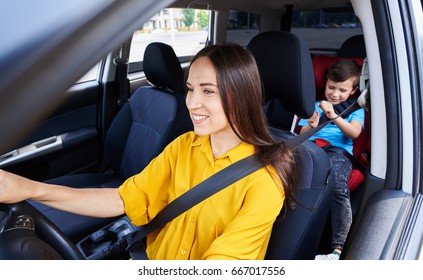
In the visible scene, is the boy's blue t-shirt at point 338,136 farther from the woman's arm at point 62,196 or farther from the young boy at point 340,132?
the woman's arm at point 62,196

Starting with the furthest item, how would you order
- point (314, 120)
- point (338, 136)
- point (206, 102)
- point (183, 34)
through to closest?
1. point (183, 34)
2. point (338, 136)
3. point (314, 120)
4. point (206, 102)

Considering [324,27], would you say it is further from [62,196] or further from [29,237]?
[29,237]

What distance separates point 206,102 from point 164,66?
1045 mm

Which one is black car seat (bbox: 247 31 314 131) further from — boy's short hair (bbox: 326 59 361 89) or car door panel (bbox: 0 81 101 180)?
car door panel (bbox: 0 81 101 180)

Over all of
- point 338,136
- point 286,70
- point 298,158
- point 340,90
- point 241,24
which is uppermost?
point 241,24

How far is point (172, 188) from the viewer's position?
1215 mm

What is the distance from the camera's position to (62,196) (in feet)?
3.57

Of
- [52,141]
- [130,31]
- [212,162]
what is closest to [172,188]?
[212,162]

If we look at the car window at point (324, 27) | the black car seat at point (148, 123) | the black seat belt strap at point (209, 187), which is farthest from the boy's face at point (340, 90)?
the car window at point (324, 27)

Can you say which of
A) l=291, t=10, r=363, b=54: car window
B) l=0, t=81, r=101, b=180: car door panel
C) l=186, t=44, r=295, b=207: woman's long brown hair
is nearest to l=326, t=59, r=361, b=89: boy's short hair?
l=186, t=44, r=295, b=207: woman's long brown hair

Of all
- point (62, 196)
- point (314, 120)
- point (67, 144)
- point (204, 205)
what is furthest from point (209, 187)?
point (67, 144)

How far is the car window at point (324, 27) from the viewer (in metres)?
3.53

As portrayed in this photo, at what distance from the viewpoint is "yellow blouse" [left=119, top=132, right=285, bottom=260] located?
1.00m

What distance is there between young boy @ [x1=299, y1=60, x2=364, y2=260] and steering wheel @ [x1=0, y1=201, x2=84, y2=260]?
41.4 inches
